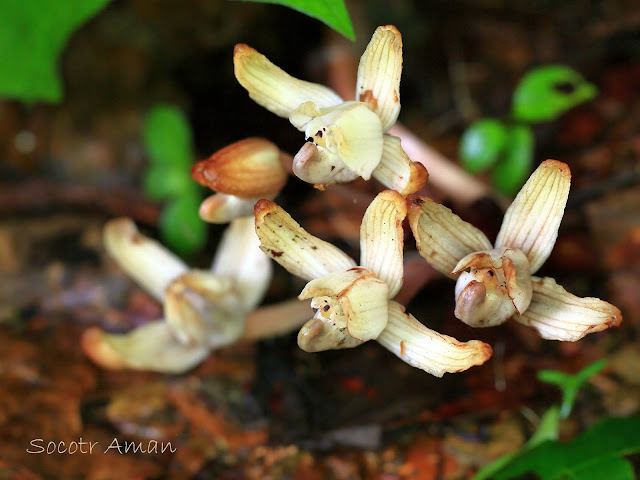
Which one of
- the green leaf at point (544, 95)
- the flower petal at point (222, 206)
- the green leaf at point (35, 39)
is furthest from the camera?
the green leaf at point (544, 95)

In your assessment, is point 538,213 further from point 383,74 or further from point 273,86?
point 273,86

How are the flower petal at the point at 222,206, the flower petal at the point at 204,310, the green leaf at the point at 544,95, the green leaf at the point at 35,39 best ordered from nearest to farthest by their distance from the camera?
the flower petal at the point at 222,206, the flower petal at the point at 204,310, the green leaf at the point at 35,39, the green leaf at the point at 544,95

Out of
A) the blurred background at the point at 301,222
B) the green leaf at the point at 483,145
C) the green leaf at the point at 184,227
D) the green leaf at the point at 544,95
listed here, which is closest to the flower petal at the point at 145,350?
the blurred background at the point at 301,222

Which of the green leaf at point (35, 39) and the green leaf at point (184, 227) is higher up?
the green leaf at point (35, 39)

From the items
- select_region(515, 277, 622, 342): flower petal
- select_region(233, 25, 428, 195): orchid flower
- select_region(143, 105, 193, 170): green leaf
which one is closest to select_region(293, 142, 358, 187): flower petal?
select_region(233, 25, 428, 195): orchid flower

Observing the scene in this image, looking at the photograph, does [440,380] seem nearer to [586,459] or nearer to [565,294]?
[586,459]

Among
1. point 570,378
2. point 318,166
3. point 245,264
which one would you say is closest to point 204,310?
point 245,264

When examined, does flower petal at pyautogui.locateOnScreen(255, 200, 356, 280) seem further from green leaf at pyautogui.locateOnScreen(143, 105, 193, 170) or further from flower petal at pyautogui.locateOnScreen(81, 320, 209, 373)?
green leaf at pyautogui.locateOnScreen(143, 105, 193, 170)

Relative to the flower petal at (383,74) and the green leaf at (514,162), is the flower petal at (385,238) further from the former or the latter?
the green leaf at (514,162)
